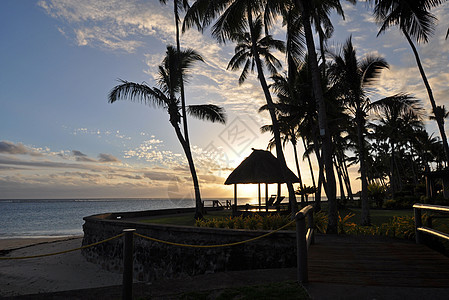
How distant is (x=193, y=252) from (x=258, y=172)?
7.98 m

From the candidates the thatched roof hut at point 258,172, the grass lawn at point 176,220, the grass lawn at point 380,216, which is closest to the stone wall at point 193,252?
the grass lawn at point 176,220

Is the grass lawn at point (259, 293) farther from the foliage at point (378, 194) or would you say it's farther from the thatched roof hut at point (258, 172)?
the foliage at point (378, 194)

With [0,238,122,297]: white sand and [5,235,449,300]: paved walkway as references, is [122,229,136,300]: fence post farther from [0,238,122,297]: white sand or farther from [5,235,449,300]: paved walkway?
[0,238,122,297]: white sand

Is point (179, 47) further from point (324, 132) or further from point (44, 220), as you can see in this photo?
point (44, 220)

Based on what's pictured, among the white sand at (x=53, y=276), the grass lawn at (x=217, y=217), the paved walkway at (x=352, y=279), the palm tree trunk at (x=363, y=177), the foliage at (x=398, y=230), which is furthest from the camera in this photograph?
the grass lawn at (x=217, y=217)

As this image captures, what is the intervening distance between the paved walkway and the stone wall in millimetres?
965

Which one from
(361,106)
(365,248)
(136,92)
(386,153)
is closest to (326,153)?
(365,248)

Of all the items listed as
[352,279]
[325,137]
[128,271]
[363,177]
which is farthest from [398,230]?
[128,271]

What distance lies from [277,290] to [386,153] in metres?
47.7

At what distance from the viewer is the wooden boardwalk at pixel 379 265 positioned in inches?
160

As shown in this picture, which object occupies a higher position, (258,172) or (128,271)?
(258,172)

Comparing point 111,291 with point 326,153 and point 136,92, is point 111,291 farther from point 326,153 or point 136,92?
point 136,92

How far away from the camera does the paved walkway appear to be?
368 centimetres

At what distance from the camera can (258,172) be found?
1523 centimetres
